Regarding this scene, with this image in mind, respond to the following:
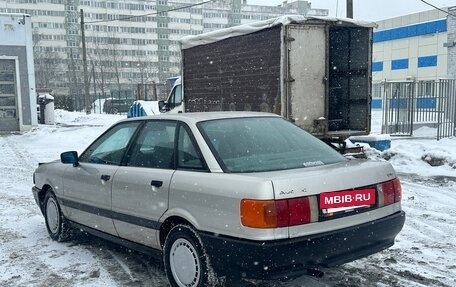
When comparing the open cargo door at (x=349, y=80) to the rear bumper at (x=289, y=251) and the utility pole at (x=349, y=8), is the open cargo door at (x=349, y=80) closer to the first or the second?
the utility pole at (x=349, y=8)

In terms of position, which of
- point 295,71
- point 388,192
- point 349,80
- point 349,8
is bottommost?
point 388,192

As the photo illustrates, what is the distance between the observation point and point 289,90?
8781mm

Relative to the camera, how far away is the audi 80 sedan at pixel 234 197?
3105 mm

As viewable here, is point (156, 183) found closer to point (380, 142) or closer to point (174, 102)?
point (380, 142)

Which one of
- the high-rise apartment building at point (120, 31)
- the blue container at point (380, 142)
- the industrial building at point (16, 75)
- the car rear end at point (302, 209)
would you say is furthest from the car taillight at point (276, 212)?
the high-rise apartment building at point (120, 31)

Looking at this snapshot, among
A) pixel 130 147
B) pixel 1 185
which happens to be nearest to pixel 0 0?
pixel 1 185

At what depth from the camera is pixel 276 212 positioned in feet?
10.0

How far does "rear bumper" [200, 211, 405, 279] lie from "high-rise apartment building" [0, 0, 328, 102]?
72943mm

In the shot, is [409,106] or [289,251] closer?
[289,251]

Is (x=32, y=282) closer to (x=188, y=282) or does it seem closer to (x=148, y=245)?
(x=148, y=245)

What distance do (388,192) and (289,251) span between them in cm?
113

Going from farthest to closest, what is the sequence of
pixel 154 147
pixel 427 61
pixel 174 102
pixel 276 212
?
1. pixel 427 61
2. pixel 174 102
3. pixel 154 147
4. pixel 276 212

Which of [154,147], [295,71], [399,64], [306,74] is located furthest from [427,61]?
[154,147]

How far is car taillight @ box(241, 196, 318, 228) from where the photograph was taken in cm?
305
